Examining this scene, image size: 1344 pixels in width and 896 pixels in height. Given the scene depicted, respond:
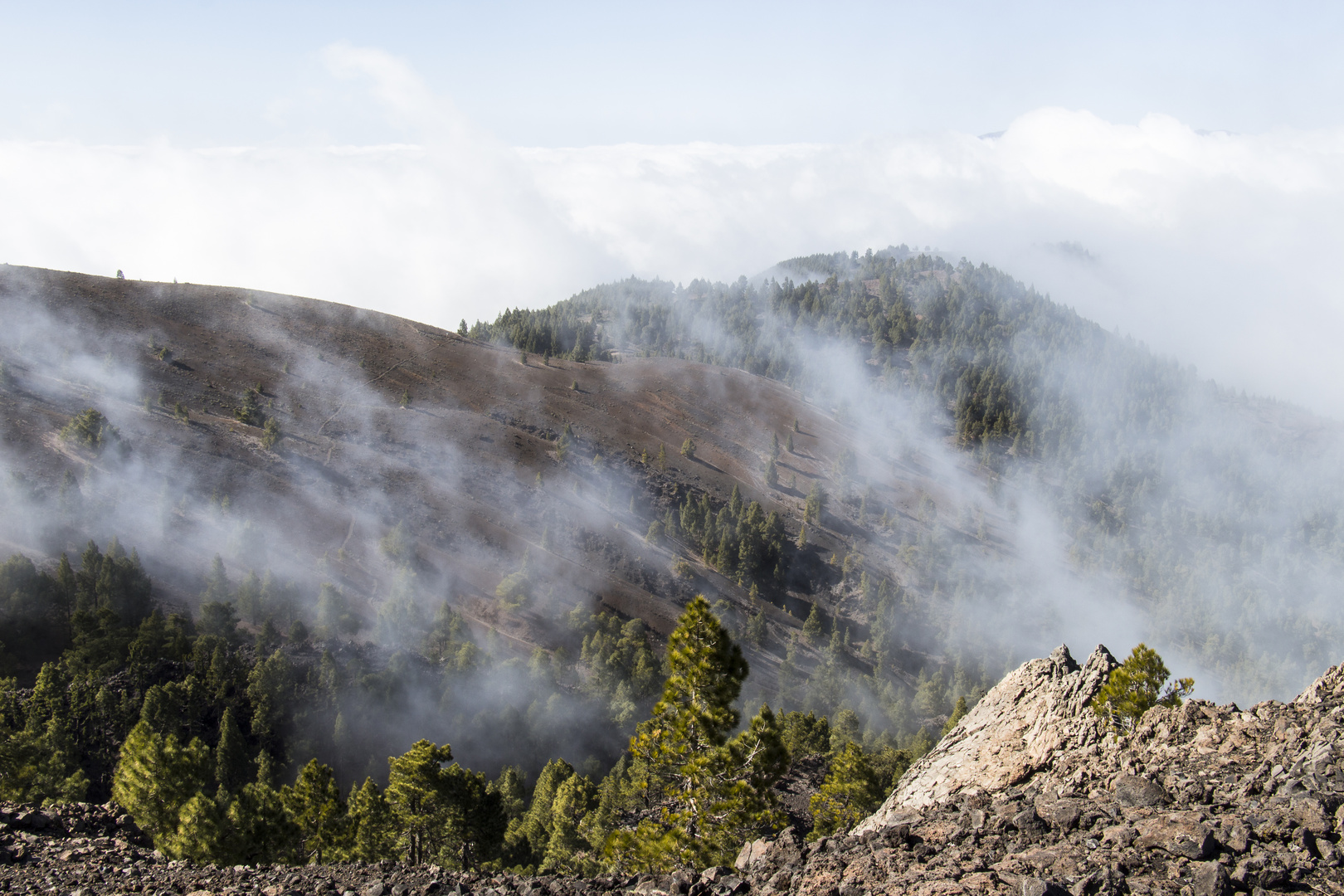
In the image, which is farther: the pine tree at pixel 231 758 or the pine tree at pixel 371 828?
the pine tree at pixel 231 758

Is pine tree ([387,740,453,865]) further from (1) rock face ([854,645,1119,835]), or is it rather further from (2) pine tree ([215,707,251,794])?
(2) pine tree ([215,707,251,794])

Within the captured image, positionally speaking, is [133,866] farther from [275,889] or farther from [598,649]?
[598,649]

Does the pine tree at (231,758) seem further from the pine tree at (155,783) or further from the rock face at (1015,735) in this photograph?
the rock face at (1015,735)

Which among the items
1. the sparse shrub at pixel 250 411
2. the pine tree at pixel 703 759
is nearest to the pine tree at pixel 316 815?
the pine tree at pixel 703 759

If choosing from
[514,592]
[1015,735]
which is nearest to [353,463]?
[514,592]

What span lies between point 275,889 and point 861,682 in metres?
129

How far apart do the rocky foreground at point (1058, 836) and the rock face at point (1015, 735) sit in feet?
0.30

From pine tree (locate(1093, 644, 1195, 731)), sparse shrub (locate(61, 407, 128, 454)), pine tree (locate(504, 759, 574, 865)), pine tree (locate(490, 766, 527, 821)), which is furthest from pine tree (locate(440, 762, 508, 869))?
sparse shrub (locate(61, 407, 128, 454))

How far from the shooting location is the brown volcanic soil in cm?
10831

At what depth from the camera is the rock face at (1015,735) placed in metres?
21.4

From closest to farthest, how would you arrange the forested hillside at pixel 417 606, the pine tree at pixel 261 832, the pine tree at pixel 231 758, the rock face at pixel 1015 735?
the rock face at pixel 1015 735 < the pine tree at pixel 261 832 < the forested hillside at pixel 417 606 < the pine tree at pixel 231 758

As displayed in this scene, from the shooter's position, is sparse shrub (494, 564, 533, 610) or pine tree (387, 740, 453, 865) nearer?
pine tree (387, 740, 453, 865)

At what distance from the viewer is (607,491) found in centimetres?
15788

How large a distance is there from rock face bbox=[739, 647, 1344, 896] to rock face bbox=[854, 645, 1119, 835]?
9 centimetres
